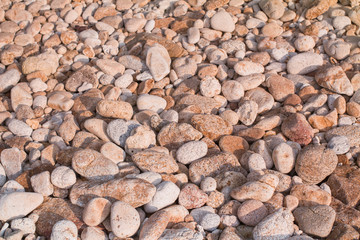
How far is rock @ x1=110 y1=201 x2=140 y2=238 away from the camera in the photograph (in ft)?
10.2

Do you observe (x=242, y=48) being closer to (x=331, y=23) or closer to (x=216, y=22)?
(x=216, y=22)

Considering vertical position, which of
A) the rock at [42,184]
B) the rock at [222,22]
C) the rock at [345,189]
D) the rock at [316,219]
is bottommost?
the rock at [345,189]

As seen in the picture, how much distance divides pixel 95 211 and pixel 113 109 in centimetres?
146

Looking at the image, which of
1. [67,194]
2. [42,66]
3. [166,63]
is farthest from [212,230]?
[42,66]

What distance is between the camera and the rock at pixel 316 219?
3.22m

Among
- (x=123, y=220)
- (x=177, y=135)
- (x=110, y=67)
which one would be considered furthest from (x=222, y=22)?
(x=123, y=220)

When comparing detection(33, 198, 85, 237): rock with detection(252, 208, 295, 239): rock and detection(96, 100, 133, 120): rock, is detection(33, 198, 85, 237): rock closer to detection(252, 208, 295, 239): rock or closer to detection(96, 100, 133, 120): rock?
detection(96, 100, 133, 120): rock

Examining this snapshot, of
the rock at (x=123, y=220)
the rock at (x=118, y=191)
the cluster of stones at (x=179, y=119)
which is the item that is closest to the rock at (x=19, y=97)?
the cluster of stones at (x=179, y=119)

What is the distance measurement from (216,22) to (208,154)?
2.59 meters

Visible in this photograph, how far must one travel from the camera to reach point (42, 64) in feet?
17.3

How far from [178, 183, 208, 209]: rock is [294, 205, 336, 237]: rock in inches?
32.8

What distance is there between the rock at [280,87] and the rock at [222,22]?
1303 millimetres

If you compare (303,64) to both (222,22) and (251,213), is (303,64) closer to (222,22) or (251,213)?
(222,22)

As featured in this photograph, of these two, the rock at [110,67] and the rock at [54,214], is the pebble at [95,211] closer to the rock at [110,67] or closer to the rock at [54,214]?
the rock at [54,214]
